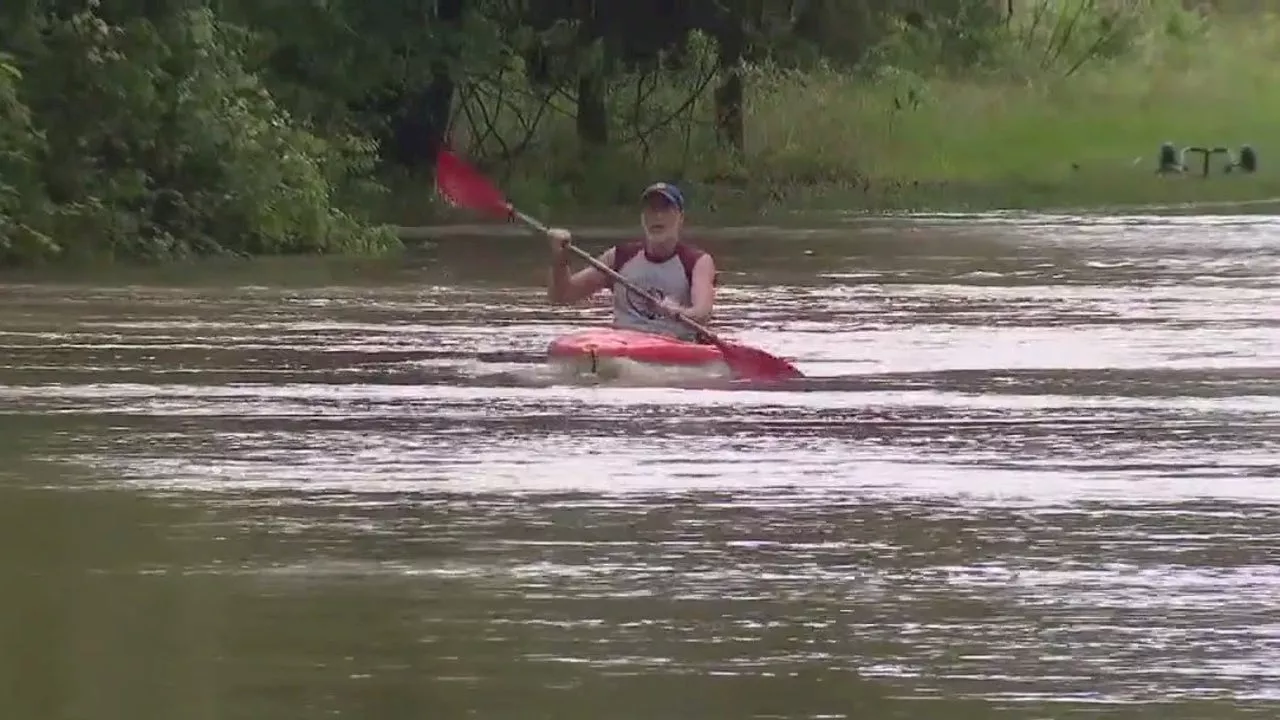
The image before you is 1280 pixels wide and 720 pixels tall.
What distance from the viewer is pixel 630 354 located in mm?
14484

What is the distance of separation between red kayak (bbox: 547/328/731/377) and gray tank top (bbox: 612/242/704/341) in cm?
45

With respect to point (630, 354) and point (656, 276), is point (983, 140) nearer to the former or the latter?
point (656, 276)

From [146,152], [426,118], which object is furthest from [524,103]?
[146,152]

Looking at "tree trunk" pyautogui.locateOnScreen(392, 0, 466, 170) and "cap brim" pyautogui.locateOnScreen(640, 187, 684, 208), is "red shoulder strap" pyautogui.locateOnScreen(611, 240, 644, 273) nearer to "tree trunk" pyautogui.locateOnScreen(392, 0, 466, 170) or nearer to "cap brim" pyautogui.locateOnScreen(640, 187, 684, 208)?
"cap brim" pyautogui.locateOnScreen(640, 187, 684, 208)

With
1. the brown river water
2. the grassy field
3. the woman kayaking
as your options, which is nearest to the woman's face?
the woman kayaking

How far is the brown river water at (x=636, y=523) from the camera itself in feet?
23.5

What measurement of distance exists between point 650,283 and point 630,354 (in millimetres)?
1133

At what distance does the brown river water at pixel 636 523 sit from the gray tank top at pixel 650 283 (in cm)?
70

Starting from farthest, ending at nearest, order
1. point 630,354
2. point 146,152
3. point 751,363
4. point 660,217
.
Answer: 1. point 146,152
2. point 660,217
3. point 751,363
4. point 630,354

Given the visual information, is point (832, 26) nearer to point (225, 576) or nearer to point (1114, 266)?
point (1114, 266)

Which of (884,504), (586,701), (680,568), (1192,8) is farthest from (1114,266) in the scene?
(1192,8)

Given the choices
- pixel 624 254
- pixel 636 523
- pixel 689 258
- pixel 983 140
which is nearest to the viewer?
pixel 636 523

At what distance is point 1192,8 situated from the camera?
5675cm

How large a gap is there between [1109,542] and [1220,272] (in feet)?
47.6
